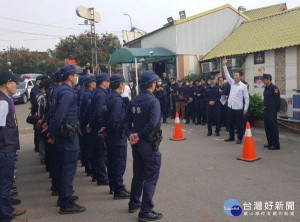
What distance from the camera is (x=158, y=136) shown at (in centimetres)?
411

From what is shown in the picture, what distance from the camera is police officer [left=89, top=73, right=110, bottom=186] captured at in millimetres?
5578

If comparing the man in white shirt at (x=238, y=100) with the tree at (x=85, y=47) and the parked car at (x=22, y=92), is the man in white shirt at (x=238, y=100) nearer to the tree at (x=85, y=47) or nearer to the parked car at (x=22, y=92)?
the parked car at (x=22, y=92)

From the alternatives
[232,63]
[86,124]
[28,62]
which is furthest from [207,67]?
Answer: [28,62]

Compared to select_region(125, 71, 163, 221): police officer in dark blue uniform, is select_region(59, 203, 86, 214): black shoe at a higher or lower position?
lower

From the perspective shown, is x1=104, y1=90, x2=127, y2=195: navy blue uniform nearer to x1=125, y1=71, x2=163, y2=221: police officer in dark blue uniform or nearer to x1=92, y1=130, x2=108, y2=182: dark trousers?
x1=125, y1=71, x2=163, y2=221: police officer in dark blue uniform

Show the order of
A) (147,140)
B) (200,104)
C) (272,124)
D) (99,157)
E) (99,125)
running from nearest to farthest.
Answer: (147,140)
(99,125)
(99,157)
(272,124)
(200,104)

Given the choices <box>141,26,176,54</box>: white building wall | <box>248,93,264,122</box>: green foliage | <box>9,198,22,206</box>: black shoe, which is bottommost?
<box>9,198,22,206</box>: black shoe

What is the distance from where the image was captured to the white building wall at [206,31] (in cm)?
1803

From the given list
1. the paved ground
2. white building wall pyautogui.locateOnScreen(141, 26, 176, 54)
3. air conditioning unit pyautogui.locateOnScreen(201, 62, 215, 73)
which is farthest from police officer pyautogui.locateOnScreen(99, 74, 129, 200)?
white building wall pyautogui.locateOnScreen(141, 26, 176, 54)

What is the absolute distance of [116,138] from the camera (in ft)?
16.0

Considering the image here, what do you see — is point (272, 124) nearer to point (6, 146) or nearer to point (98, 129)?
point (98, 129)

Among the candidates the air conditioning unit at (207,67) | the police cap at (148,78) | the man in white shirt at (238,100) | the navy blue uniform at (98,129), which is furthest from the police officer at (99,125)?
the air conditioning unit at (207,67)

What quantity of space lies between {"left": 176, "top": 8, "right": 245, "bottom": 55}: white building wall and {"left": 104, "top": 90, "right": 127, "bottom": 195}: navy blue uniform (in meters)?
13.5

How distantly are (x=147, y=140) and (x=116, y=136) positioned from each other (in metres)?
0.96
